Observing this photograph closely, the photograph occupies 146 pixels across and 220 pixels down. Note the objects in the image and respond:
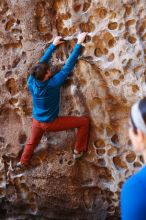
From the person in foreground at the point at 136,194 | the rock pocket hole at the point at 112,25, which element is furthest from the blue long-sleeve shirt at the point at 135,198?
the rock pocket hole at the point at 112,25

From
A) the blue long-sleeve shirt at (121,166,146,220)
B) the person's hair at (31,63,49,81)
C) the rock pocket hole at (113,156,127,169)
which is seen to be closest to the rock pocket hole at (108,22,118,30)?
the person's hair at (31,63,49,81)

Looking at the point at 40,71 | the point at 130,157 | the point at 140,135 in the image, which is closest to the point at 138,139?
the point at 140,135

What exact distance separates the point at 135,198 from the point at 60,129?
1.90m

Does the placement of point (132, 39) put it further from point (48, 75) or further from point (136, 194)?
point (136, 194)

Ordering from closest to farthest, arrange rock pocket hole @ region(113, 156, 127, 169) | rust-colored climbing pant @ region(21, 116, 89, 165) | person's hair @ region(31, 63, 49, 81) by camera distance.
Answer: person's hair @ region(31, 63, 49, 81) → rust-colored climbing pant @ region(21, 116, 89, 165) → rock pocket hole @ region(113, 156, 127, 169)

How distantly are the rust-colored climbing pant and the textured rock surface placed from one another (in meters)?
0.07

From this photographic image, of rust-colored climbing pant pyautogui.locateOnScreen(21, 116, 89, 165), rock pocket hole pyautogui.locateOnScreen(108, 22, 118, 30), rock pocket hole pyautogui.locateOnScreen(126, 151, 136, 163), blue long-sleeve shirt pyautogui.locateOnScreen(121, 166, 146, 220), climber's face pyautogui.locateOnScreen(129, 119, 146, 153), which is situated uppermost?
rock pocket hole pyautogui.locateOnScreen(108, 22, 118, 30)

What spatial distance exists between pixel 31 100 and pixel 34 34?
0.47m

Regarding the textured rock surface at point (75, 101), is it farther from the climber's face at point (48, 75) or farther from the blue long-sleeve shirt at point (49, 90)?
the climber's face at point (48, 75)

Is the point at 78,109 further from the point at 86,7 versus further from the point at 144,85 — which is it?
the point at 86,7

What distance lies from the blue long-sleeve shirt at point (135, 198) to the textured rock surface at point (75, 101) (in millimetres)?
1772

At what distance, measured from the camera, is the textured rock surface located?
2771 millimetres

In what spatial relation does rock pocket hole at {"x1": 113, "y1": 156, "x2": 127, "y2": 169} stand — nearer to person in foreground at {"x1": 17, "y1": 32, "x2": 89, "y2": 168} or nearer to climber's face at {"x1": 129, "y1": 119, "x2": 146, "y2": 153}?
person in foreground at {"x1": 17, "y1": 32, "x2": 89, "y2": 168}

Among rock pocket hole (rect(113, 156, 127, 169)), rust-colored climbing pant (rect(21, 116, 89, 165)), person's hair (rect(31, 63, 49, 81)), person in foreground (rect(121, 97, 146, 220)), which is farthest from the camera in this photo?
rock pocket hole (rect(113, 156, 127, 169))
